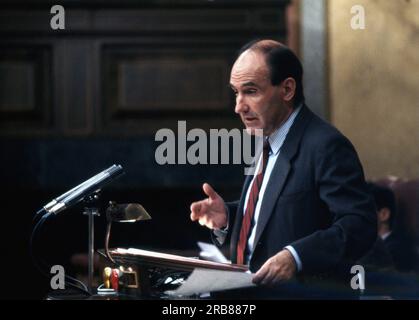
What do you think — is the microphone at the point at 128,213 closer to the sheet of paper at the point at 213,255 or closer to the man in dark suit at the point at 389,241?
the sheet of paper at the point at 213,255

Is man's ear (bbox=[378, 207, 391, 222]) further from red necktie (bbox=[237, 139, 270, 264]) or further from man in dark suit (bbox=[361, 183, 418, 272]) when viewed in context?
red necktie (bbox=[237, 139, 270, 264])

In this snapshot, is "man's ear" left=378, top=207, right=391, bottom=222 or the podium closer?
the podium

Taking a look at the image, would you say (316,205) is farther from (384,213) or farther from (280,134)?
(384,213)

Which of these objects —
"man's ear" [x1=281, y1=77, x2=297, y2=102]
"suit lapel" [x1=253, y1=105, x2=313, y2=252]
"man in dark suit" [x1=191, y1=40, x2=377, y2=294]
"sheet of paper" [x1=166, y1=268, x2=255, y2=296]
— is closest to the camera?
"sheet of paper" [x1=166, y1=268, x2=255, y2=296]

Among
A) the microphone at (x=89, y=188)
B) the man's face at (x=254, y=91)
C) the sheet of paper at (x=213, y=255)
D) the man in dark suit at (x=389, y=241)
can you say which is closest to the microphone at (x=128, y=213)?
the microphone at (x=89, y=188)

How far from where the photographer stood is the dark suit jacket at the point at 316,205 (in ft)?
6.39

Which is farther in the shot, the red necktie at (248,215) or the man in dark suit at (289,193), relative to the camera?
the red necktie at (248,215)

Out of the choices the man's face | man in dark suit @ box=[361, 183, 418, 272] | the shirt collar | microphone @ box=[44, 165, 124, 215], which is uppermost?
the man's face

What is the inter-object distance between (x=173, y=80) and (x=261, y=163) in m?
2.01

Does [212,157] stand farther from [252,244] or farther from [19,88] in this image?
[252,244]

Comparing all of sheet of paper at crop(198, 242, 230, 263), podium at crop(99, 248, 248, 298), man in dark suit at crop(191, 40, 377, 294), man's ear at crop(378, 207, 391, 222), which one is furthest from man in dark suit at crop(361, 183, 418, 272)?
podium at crop(99, 248, 248, 298)

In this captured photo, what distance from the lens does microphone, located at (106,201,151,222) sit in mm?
1968

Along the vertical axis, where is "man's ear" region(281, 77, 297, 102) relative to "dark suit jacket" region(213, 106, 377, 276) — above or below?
above
